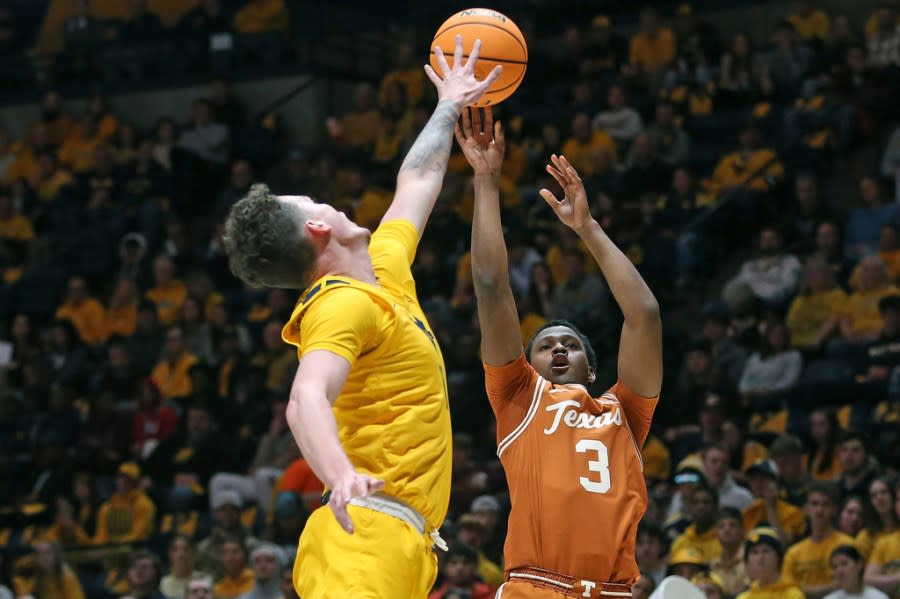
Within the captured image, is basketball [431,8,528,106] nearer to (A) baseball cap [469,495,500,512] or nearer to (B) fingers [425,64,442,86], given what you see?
(B) fingers [425,64,442,86]

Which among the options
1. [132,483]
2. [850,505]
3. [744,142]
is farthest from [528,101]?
[850,505]

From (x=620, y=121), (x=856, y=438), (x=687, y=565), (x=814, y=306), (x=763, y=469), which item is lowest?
(x=687, y=565)

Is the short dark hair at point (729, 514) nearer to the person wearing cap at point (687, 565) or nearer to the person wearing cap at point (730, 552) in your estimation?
the person wearing cap at point (730, 552)

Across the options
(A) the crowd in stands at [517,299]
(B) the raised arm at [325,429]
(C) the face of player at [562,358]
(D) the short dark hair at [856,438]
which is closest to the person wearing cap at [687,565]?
(A) the crowd in stands at [517,299]

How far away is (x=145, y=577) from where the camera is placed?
11.4 metres

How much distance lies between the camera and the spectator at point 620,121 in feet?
50.0

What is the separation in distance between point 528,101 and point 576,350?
10889 mm

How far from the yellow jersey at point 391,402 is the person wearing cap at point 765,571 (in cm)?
474

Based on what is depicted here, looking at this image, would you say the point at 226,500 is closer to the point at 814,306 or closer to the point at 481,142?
the point at 814,306

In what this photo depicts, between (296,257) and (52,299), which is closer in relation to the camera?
(296,257)

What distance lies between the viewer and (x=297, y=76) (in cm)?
1844

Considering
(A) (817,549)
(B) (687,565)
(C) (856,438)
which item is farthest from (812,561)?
(C) (856,438)

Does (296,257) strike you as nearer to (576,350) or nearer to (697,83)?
(576,350)

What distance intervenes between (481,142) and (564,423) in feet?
3.74
